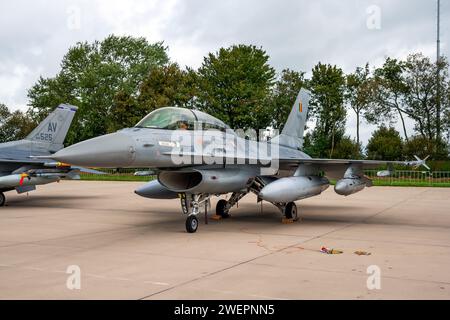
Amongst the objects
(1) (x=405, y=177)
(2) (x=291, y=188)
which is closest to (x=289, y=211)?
(2) (x=291, y=188)

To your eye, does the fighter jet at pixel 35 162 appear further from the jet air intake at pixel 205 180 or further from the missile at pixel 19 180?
the jet air intake at pixel 205 180

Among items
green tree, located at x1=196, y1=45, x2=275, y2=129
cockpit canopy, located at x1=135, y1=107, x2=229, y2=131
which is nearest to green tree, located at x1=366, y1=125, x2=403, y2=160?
green tree, located at x1=196, y1=45, x2=275, y2=129

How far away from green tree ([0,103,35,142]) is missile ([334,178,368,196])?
1898 inches

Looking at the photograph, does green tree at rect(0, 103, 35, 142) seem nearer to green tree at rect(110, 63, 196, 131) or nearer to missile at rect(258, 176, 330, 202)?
green tree at rect(110, 63, 196, 131)

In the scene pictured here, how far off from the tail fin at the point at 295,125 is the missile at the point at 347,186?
2686 mm

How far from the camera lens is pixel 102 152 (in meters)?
7.34

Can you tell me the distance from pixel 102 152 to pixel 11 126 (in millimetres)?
50898

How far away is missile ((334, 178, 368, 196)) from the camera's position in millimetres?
10711

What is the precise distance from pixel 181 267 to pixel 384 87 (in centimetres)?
3939

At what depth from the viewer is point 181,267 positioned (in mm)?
6039

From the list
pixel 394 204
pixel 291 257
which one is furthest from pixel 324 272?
pixel 394 204

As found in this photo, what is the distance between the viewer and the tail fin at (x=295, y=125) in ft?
43.9

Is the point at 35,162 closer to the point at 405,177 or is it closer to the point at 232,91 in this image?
the point at 405,177

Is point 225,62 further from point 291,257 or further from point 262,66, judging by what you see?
point 291,257
